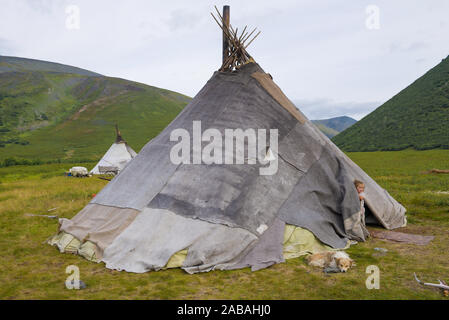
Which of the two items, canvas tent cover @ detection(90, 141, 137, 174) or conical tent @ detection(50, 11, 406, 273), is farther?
canvas tent cover @ detection(90, 141, 137, 174)

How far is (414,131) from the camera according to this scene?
157 ft

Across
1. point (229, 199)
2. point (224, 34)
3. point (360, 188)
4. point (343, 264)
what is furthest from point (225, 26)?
point (343, 264)

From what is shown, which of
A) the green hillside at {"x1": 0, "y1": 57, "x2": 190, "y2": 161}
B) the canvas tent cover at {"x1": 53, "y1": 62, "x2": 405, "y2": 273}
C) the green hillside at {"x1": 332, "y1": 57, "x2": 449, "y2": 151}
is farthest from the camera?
the green hillside at {"x1": 0, "y1": 57, "x2": 190, "y2": 161}

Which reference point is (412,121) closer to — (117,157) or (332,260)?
(117,157)

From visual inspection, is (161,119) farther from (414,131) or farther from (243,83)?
(243,83)

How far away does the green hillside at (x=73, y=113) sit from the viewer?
2608 inches

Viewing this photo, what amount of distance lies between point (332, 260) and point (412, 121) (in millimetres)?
53506

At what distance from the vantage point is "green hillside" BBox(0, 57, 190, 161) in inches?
2608

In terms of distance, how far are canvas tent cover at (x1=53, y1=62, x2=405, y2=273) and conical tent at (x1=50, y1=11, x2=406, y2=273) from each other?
0.9 inches

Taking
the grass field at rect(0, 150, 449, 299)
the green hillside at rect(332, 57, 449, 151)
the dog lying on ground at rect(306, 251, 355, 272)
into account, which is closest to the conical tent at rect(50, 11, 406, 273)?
the grass field at rect(0, 150, 449, 299)

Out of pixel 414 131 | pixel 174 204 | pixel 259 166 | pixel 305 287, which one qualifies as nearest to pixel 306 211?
pixel 259 166

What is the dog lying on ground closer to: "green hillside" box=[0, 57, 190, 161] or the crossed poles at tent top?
the crossed poles at tent top
